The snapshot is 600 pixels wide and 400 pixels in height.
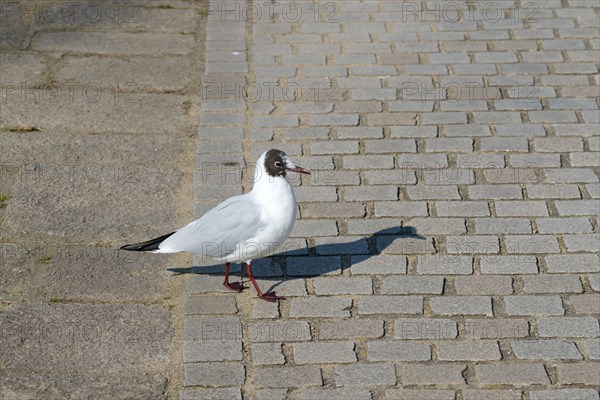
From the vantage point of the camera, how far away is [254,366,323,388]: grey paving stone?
16.8 ft

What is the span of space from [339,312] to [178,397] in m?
1.12

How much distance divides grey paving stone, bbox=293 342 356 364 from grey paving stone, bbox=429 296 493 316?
61 cm

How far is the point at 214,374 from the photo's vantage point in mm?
5168

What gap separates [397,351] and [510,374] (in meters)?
0.60

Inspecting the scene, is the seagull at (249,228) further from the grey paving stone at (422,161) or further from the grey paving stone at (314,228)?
the grey paving stone at (422,161)

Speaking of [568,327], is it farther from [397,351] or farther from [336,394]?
[336,394]

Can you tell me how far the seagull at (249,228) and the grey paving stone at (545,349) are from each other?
140 centimetres

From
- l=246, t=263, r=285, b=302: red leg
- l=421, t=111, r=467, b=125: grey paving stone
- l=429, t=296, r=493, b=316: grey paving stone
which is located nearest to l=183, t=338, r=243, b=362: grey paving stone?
l=246, t=263, r=285, b=302: red leg

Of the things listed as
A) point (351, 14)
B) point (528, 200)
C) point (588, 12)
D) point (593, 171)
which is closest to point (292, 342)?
point (528, 200)

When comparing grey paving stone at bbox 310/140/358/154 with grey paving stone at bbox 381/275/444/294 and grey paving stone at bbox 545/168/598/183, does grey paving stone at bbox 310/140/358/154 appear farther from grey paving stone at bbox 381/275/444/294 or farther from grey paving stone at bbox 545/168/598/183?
grey paving stone at bbox 381/275/444/294

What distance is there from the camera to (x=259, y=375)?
516cm

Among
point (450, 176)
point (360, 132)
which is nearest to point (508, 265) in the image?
point (450, 176)

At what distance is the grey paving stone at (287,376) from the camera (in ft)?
16.8

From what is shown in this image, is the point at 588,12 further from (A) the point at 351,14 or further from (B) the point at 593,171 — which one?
(B) the point at 593,171
